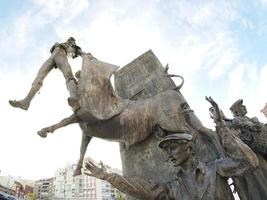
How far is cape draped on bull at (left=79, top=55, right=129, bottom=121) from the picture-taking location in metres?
4.26

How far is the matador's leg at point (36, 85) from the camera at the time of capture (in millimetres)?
4312

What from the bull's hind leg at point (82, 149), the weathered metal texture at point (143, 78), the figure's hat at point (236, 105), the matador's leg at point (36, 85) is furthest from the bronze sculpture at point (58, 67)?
the figure's hat at point (236, 105)

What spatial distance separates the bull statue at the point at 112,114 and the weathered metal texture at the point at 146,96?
0.16 feet

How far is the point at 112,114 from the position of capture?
14.2 ft

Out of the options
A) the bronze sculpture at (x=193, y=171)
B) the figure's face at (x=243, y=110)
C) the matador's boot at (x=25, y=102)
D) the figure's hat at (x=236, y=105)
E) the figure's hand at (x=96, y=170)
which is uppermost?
the matador's boot at (x=25, y=102)

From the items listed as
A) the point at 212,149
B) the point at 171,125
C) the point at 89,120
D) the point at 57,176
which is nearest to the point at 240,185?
the point at 212,149

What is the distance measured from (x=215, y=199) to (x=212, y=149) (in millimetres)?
1345

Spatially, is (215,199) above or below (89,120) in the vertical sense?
below

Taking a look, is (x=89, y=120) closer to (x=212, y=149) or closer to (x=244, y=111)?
(x=212, y=149)

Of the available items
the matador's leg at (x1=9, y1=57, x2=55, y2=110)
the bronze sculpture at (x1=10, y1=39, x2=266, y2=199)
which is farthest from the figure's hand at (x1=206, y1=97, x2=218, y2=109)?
the matador's leg at (x1=9, y1=57, x2=55, y2=110)

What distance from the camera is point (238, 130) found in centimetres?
438

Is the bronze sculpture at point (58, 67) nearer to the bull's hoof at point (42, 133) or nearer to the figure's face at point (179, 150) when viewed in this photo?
the bull's hoof at point (42, 133)

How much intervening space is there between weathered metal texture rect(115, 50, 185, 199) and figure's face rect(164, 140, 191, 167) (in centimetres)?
118

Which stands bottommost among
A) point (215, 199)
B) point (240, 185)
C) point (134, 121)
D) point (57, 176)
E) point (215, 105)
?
point (215, 199)
